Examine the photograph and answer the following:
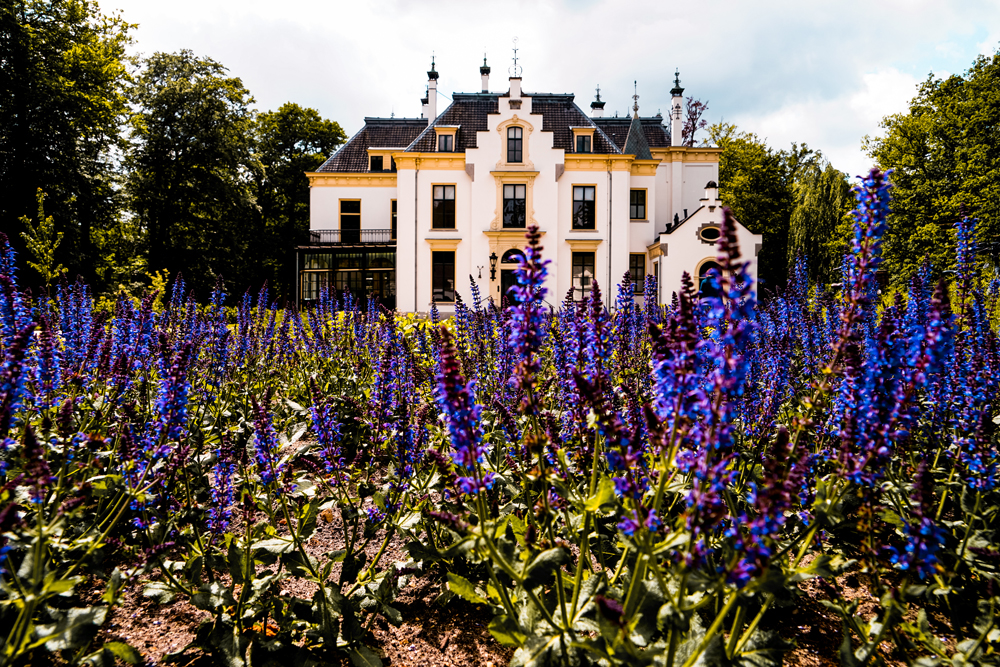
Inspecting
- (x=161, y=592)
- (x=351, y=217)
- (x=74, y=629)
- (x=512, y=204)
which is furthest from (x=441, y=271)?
(x=74, y=629)

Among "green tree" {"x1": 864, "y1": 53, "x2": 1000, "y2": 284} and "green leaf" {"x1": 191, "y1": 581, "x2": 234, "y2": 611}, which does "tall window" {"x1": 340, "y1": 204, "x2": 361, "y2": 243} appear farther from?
"green leaf" {"x1": 191, "y1": 581, "x2": 234, "y2": 611}

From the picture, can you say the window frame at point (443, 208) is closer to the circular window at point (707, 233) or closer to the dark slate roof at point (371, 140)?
the dark slate roof at point (371, 140)

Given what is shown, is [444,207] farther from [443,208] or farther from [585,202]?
[585,202]

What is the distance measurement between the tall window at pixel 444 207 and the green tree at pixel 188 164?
12.1 meters

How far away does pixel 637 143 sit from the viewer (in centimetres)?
3108

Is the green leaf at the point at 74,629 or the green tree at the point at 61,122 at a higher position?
the green tree at the point at 61,122

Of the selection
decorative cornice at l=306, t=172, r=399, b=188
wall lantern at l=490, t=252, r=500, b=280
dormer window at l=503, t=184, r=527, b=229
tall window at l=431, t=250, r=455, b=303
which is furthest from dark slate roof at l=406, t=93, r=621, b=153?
wall lantern at l=490, t=252, r=500, b=280

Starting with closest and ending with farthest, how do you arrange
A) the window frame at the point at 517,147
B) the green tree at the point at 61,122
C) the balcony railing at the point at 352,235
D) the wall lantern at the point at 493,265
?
the green tree at the point at 61,122
the wall lantern at the point at 493,265
the window frame at the point at 517,147
the balcony railing at the point at 352,235

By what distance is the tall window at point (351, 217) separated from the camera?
103ft

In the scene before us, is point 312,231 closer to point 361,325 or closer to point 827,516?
point 361,325

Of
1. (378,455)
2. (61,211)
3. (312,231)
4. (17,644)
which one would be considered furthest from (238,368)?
(312,231)

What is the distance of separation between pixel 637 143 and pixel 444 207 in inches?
479

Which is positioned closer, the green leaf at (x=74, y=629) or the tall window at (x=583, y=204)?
the green leaf at (x=74, y=629)

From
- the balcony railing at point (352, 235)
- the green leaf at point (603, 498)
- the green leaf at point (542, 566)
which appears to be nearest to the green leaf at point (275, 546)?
the green leaf at point (542, 566)
